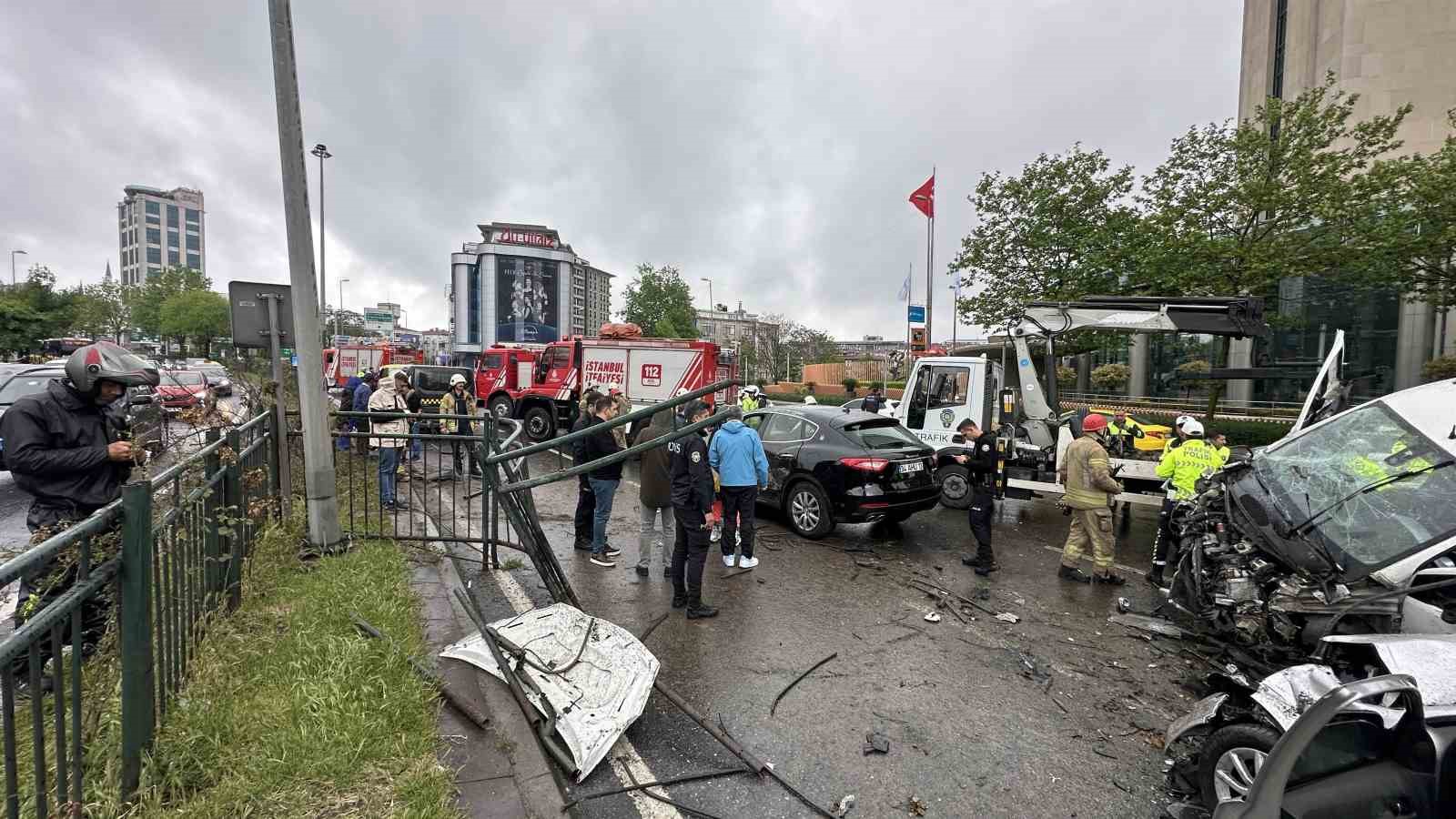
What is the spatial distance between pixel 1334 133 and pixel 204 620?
738 inches

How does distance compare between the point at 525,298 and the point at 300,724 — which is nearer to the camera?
the point at 300,724

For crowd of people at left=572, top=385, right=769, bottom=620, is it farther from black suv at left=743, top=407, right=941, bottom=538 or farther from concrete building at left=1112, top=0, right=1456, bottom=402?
concrete building at left=1112, top=0, right=1456, bottom=402

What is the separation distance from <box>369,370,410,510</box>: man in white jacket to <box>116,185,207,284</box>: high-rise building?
11496 cm

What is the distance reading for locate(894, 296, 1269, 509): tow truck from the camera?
25.8 feet

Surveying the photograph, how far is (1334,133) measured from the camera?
41.9ft

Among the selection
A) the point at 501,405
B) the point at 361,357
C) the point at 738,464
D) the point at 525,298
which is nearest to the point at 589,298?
the point at 525,298

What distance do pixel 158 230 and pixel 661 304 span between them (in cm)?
Result: 9891

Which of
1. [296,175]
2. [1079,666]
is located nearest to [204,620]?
[296,175]

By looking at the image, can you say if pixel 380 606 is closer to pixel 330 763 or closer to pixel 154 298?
pixel 330 763

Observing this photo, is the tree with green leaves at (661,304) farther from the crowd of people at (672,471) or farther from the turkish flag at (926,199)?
the crowd of people at (672,471)

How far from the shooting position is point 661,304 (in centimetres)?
4844

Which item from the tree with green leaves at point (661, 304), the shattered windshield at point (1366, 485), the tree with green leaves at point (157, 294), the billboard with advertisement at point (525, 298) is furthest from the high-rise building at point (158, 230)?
the shattered windshield at point (1366, 485)

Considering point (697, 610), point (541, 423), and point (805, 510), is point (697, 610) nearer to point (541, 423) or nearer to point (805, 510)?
point (805, 510)

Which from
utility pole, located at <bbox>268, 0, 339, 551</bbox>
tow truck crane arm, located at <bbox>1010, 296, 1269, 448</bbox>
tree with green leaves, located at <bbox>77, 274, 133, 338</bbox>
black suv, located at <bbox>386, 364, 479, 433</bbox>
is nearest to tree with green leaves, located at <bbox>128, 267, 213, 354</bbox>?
tree with green leaves, located at <bbox>77, 274, 133, 338</bbox>
